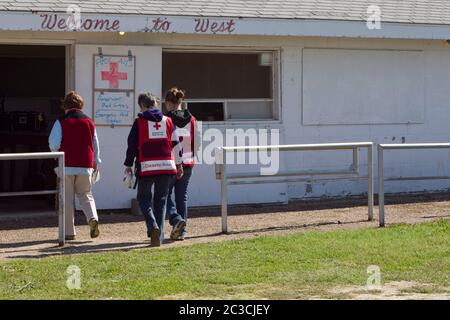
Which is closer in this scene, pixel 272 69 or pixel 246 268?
pixel 246 268

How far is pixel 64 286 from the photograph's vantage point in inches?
364

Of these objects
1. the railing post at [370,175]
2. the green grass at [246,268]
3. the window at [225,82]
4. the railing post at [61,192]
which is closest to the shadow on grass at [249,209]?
the window at [225,82]

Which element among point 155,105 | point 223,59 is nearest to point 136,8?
point 223,59

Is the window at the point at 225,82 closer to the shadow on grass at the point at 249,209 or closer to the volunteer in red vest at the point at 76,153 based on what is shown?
the shadow on grass at the point at 249,209

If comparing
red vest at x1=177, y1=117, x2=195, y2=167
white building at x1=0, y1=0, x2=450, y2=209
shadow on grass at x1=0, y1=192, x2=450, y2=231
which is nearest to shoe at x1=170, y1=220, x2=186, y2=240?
red vest at x1=177, y1=117, x2=195, y2=167

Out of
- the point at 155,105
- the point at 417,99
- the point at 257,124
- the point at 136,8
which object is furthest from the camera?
the point at 417,99

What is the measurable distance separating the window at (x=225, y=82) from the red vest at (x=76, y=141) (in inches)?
135

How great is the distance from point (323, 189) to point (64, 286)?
752 centimetres

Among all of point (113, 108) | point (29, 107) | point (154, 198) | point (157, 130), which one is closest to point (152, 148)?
point (157, 130)

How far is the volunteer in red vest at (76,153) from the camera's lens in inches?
462

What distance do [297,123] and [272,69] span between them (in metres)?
0.92

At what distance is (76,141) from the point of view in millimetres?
11742

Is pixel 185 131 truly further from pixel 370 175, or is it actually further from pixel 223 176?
pixel 370 175
